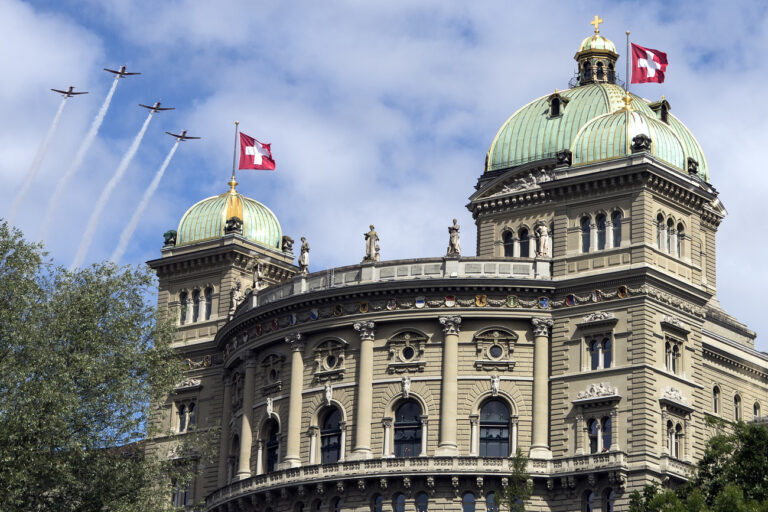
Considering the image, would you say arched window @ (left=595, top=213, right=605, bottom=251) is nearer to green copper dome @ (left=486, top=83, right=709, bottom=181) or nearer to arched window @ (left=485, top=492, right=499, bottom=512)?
green copper dome @ (left=486, top=83, right=709, bottom=181)

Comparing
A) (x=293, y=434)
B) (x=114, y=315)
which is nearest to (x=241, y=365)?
(x=293, y=434)

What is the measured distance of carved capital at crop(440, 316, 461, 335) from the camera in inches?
4163

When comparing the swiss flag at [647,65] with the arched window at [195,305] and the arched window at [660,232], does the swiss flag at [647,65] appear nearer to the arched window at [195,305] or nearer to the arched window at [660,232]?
the arched window at [660,232]

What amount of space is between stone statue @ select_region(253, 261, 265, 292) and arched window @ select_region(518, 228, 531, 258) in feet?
56.8

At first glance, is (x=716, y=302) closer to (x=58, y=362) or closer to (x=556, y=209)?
(x=556, y=209)

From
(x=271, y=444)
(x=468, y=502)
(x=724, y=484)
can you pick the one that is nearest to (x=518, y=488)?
(x=724, y=484)

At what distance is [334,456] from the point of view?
108 metres

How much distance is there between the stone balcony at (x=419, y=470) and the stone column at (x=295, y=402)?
1.06 m

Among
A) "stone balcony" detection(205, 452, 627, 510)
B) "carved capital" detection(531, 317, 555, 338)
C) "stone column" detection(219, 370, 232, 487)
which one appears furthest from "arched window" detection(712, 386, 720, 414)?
"stone column" detection(219, 370, 232, 487)

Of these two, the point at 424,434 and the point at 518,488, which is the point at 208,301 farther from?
the point at 518,488

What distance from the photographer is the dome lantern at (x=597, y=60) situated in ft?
417

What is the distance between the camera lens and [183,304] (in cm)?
12400

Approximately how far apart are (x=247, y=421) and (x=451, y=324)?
607 inches

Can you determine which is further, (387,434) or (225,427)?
(225,427)
